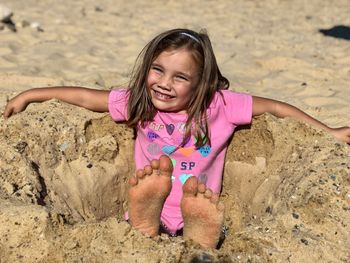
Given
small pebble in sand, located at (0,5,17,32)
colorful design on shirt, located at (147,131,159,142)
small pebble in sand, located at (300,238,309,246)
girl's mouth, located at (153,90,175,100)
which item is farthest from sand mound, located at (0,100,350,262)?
small pebble in sand, located at (0,5,17,32)

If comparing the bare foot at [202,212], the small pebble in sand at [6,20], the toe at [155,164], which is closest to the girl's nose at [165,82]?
the toe at [155,164]

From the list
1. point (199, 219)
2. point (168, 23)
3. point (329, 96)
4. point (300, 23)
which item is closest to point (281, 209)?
point (199, 219)

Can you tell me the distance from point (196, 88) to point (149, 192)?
2.34ft

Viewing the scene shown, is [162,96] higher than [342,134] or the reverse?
higher

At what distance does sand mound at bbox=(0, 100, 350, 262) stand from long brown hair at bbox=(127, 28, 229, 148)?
29 centimetres

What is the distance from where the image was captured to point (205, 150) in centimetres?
282

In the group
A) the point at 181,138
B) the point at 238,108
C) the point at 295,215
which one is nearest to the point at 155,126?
the point at 181,138

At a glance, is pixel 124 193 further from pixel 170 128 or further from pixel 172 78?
pixel 172 78

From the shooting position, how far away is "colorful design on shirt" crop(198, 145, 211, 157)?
9.24ft

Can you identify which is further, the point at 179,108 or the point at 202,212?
the point at 179,108

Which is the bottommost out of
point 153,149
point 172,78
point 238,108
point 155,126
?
point 153,149

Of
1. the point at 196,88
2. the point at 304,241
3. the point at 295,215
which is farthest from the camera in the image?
the point at 196,88

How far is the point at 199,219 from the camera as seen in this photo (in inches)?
85.4

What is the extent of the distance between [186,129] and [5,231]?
1.17 meters
